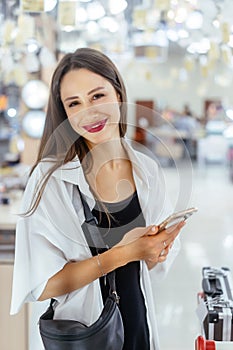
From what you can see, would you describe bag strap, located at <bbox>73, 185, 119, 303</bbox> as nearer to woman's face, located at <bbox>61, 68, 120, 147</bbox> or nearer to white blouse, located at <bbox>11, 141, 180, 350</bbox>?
white blouse, located at <bbox>11, 141, 180, 350</bbox>

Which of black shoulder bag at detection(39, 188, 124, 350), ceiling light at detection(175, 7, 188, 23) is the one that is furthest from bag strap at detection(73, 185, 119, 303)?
ceiling light at detection(175, 7, 188, 23)

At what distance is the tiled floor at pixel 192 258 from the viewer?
11.8ft

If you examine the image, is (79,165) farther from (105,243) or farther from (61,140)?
(105,243)

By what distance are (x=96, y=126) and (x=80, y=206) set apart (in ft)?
0.70

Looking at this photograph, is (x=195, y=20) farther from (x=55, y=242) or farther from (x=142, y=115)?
(x=55, y=242)

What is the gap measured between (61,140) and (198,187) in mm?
8878

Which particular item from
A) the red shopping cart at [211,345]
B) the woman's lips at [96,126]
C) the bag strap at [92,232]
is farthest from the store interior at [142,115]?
the red shopping cart at [211,345]

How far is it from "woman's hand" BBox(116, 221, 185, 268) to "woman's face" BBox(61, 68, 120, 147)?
28 centimetres

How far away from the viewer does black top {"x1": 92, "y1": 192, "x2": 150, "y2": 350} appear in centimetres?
148

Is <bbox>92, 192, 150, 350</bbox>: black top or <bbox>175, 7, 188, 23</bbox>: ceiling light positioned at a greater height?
<bbox>175, 7, 188, 23</bbox>: ceiling light

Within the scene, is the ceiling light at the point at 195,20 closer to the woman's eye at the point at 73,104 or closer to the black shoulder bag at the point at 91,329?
the woman's eye at the point at 73,104

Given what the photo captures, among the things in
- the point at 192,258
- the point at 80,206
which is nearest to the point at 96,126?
the point at 80,206

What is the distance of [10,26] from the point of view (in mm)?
4391

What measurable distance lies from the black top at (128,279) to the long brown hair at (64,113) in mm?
167
